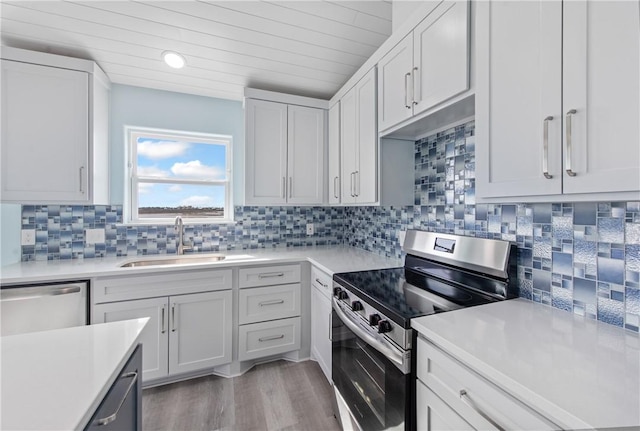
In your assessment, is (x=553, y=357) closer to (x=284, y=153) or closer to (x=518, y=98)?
(x=518, y=98)

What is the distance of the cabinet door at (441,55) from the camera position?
111 centimetres

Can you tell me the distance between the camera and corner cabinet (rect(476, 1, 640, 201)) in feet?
2.18

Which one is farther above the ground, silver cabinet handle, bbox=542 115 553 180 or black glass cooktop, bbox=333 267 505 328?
silver cabinet handle, bbox=542 115 553 180

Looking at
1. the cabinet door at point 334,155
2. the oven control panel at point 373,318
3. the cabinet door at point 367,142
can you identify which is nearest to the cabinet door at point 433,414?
the oven control panel at point 373,318

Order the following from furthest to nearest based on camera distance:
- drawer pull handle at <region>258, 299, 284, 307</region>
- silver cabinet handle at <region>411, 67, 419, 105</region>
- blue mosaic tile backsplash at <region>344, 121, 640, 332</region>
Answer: drawer pull handle at <region>258, 299, 284, 307</region> < silver cabinet handle at <region>411, 67, 419, 105</region> < blue mosaic tile backsplash at <region>344, 121, 640, 332</region>

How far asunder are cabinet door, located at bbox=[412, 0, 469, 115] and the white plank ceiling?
456mm

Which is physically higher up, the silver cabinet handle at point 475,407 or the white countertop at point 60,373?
the white countertop at point 60,373

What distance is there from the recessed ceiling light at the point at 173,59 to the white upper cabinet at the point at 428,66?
1.43 m

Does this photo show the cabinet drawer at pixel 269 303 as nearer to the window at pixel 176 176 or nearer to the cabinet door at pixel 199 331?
the cabinet door at pixel 199 331

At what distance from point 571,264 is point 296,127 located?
6.92 ft

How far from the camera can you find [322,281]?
1952 mm

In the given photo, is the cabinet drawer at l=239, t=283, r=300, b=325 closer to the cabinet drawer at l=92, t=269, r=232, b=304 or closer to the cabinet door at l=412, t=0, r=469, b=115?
the cabinet drawer at l=92, t=269, r=232, b=304

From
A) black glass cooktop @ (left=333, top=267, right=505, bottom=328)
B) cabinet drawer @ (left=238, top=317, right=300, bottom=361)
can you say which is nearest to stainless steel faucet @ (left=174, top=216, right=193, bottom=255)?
cabinet drawer @ (left=238, top=317, right=300, bottom=361)

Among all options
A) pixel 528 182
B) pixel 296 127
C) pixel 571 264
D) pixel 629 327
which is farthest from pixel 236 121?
pixel 629 327
